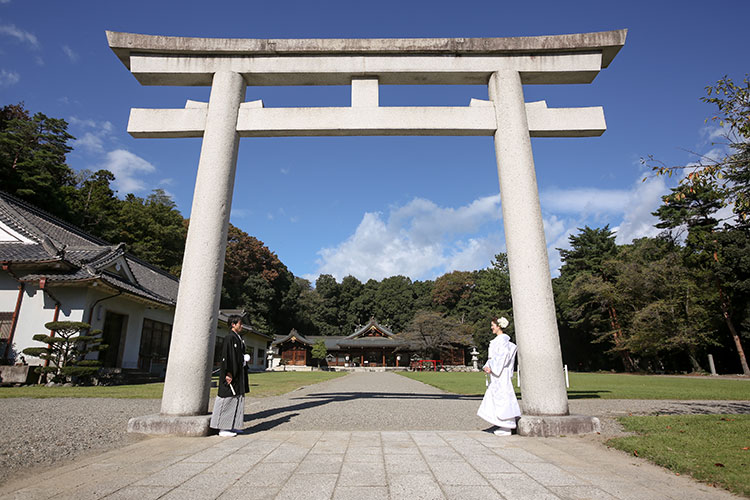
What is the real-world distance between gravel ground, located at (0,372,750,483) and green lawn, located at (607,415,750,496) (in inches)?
20.7

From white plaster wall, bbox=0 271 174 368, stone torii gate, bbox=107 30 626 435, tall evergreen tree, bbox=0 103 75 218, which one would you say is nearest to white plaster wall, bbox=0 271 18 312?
white plaster wall, bbox=0 271 174 368

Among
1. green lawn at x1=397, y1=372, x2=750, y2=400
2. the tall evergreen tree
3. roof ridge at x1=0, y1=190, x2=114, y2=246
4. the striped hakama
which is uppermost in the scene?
the tall evergreen tree

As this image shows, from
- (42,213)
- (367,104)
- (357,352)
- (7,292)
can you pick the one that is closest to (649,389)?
(367,104)

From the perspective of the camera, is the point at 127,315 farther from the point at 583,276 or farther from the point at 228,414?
the point at 583,276

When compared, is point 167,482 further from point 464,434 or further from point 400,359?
point 400,359

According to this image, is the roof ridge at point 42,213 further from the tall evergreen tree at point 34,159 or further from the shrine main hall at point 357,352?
the shrine main hall at point 357,352

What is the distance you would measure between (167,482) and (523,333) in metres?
4.17

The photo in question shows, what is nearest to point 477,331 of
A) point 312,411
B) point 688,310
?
point 688,310

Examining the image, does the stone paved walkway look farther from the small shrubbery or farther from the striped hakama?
the small shrubbery

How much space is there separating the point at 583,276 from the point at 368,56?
31.7 meters

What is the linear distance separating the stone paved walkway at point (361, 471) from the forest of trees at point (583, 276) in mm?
10600

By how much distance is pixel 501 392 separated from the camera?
4.99 metres

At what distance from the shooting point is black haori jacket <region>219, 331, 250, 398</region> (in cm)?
489

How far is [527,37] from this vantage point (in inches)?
233
